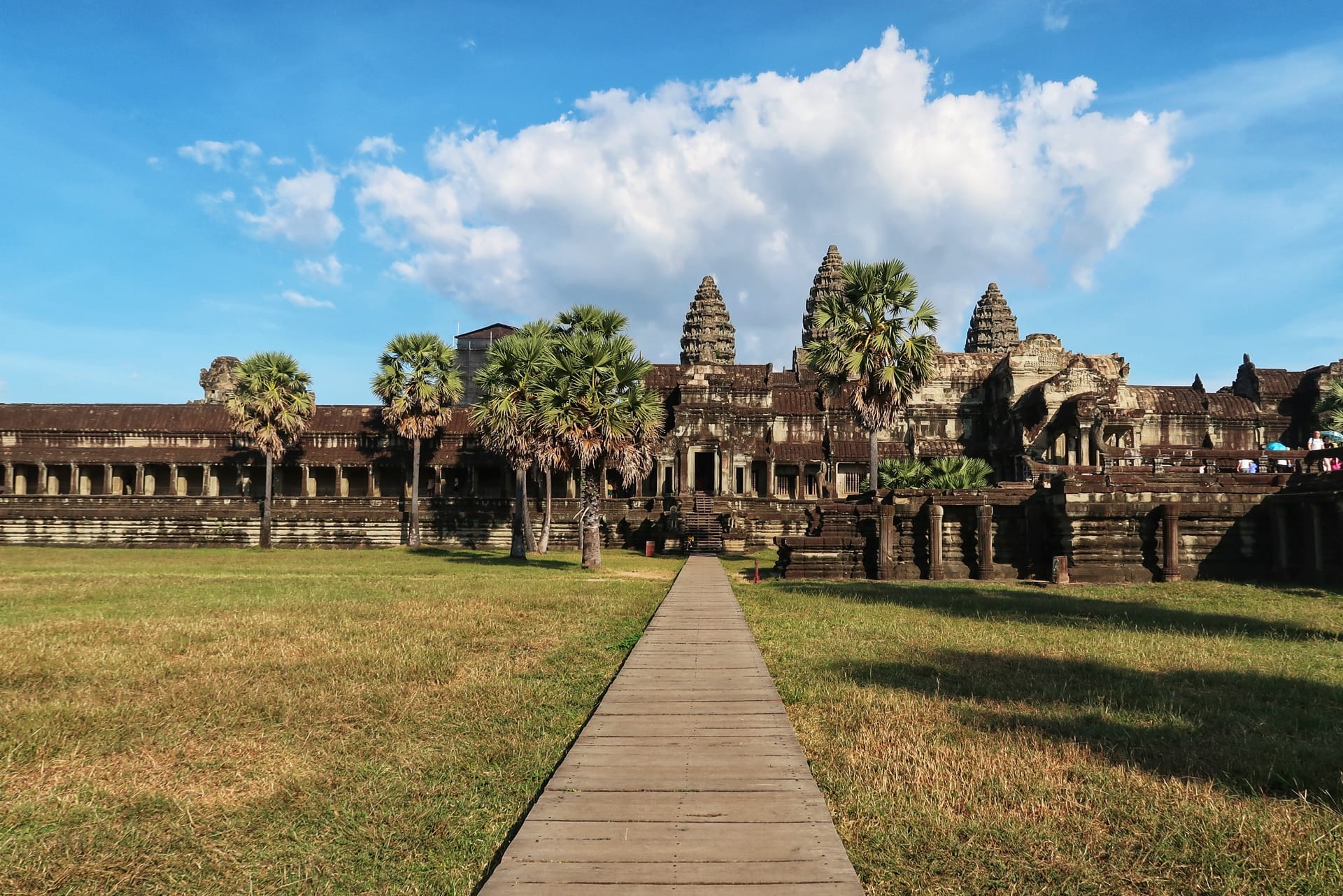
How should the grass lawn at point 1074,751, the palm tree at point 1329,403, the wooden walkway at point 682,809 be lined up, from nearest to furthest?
the wooden walkway at point 682,809 → the grass lawn at point 1074,751 → the palm tree at point 1329,403

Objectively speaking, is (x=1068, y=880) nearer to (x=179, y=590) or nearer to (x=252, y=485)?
(x=179, y=590)

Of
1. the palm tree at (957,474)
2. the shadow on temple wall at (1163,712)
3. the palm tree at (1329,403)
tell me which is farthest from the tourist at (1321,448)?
the shadow on temple wall at (1163,712)

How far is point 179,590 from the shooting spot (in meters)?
16.7

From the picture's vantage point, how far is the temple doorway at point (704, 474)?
44656 millimetres

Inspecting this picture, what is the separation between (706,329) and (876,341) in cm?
3499

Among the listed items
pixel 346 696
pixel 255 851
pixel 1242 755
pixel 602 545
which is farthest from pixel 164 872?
pixel 602 545

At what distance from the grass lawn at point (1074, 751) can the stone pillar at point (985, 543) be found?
29.1ft

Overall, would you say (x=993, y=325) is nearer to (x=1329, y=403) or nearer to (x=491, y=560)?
(x=1329, y=403)

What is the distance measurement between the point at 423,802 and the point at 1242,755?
5.78 m

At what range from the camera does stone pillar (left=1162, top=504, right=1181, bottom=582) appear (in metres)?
19.4

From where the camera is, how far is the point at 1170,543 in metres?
19.5

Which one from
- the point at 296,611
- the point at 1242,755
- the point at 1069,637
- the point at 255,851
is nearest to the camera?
the point at 255,851

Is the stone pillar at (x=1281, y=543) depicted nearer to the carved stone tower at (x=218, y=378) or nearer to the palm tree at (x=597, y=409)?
the palm tree at (x=597, y=409)

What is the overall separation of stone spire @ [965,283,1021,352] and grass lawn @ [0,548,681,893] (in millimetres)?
57330
